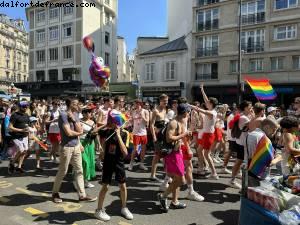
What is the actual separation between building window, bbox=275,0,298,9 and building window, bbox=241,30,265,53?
2.35m

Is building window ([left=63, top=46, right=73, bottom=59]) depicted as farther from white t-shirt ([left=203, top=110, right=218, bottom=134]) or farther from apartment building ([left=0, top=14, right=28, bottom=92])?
white t-shirt ([left=203, top=110, right=218, bottom=134])

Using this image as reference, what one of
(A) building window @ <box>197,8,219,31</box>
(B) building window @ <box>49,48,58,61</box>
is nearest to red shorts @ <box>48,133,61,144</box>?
(A) building window @ <box>197,8,219,31</box>

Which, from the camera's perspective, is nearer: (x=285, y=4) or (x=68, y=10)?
(x=285, y=4)

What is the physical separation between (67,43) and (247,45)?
75.2 feet

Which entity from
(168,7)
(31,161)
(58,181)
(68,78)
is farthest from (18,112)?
(168,7)

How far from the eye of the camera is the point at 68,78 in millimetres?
41156

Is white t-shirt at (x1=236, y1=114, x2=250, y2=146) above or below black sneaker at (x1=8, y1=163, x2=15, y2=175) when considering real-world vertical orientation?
above

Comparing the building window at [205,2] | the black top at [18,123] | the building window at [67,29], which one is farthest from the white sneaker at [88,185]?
the building window at [67,29]

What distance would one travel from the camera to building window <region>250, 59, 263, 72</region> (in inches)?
1133

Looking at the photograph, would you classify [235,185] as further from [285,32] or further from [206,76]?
[206,76]

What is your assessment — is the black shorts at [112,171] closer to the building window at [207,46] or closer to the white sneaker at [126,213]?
the white sneaker at [126,213]

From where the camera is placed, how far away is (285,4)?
2716cm

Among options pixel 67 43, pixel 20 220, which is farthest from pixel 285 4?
pixel 20 220

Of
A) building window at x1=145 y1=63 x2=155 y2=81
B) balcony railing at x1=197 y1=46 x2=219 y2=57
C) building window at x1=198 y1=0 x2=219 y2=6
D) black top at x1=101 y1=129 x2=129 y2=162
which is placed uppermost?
building window at x1=198 y1=0 x2=219 y2=6
